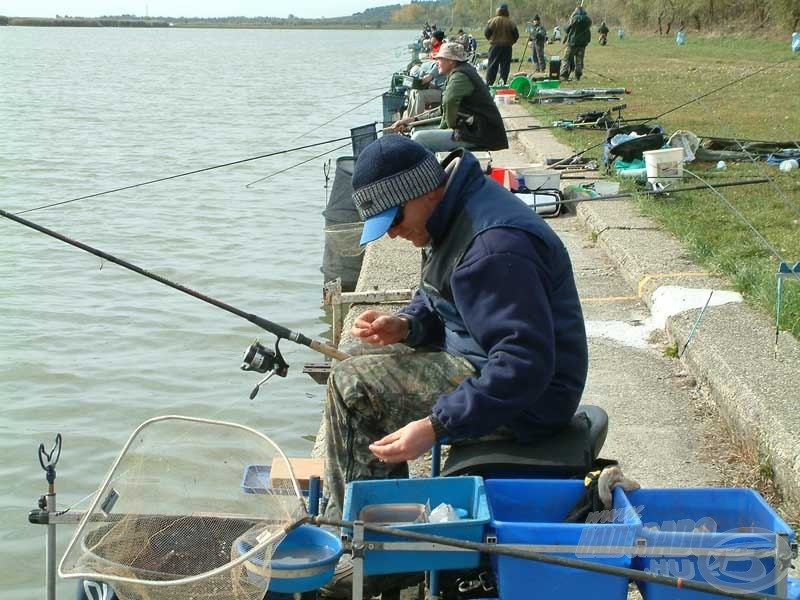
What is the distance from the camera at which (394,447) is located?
2.78 meters

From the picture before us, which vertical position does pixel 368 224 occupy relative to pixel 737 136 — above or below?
above

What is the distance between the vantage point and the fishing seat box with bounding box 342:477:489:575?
101 inches

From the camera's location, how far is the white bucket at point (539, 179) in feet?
29.9

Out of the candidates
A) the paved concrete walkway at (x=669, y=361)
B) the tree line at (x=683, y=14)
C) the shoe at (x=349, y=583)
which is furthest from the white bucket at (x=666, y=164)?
the tree line at (x=683, y=14)

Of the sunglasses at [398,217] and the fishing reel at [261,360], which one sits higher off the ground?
the sunglasses at [398,217]

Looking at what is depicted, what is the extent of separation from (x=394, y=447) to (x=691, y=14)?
192 feet

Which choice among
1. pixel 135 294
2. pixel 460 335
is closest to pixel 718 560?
pixel 460 335

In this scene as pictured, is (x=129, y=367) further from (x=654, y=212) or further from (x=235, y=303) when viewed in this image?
(x=654, y=212)

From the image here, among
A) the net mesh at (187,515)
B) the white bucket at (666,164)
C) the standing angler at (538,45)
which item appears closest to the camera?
the net mesh at (187,515)

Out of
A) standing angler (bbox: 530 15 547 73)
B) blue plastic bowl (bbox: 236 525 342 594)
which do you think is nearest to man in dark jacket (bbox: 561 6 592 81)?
standing angler (bbox: 530 15 547 73)

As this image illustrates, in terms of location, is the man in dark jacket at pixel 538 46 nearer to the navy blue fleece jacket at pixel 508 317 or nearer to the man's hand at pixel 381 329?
the man's hand at pixel 381 329

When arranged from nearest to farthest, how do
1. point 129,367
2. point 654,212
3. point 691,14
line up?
point 129,367 < point 654,212 < point 691,14

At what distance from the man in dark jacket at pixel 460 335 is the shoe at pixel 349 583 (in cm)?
17

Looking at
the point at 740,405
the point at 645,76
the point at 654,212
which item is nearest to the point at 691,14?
the point at 645,76
